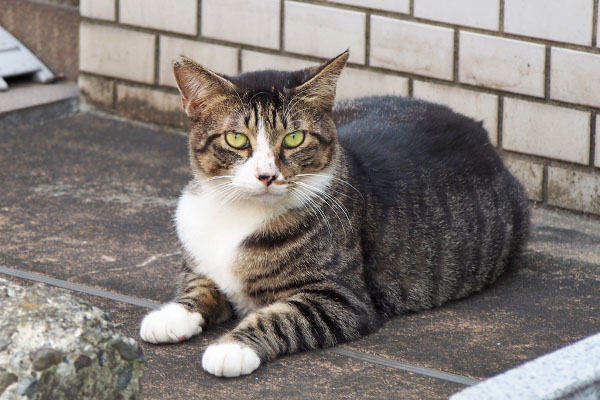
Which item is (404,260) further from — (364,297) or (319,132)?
(319,132)

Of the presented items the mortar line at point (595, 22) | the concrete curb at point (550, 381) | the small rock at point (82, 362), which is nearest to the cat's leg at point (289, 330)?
the small rock at point (82, 362)

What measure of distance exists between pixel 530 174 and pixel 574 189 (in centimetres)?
22

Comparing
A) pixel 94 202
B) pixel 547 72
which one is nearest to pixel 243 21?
pixel 94 202

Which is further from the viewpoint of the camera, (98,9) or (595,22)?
(98,9)

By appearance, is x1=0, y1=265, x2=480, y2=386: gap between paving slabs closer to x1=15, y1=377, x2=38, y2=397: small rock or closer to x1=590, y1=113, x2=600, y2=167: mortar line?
x1=15, y1=377, x2=38, y2=397: small rock

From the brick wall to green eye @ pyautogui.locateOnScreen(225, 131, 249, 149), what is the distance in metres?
1.91

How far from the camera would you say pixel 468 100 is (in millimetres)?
5008

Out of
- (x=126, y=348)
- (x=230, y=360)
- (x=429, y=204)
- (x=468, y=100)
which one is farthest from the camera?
(x=468, y=100)

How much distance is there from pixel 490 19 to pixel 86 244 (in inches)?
83.3

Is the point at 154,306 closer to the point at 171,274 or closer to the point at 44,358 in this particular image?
the point at 171,274

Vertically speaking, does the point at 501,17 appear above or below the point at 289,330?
above

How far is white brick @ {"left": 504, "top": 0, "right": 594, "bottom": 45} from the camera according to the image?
15.0ft

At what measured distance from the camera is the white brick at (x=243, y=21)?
17.8 ft

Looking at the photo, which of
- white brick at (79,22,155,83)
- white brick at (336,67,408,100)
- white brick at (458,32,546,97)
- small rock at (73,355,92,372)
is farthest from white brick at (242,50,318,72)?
small rock at (73,355,92,372)
